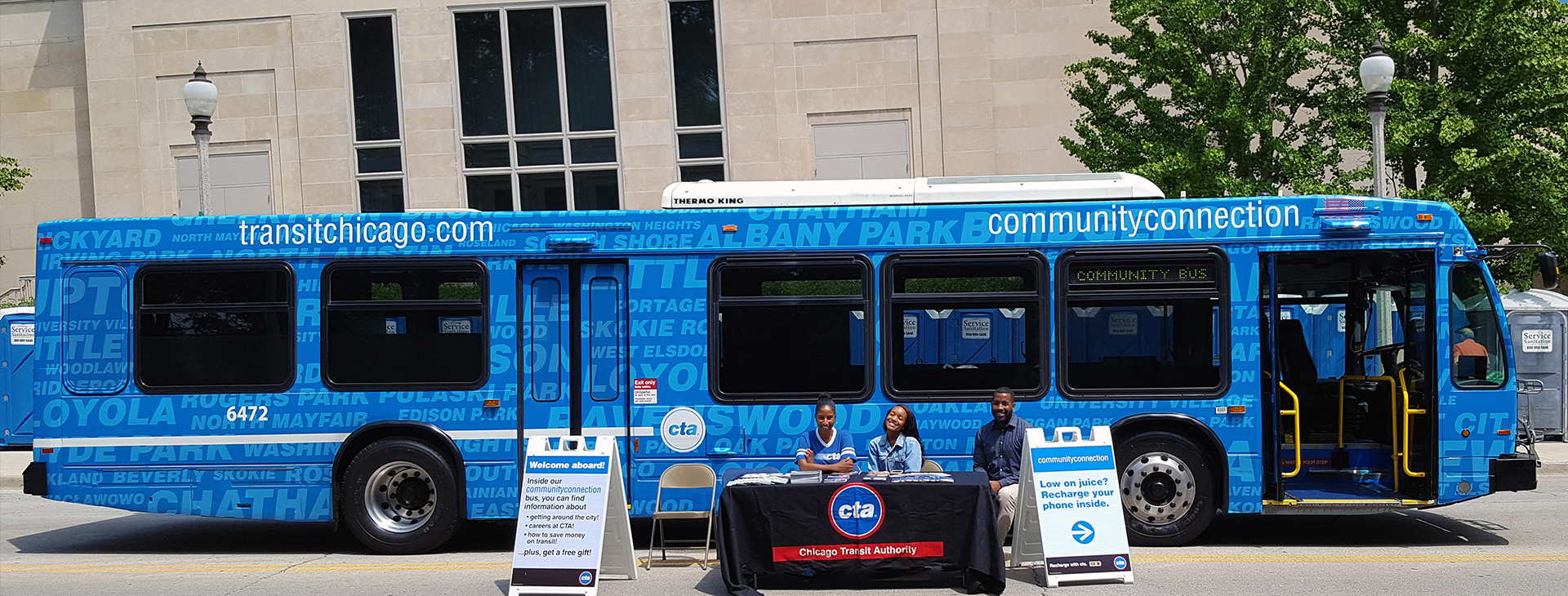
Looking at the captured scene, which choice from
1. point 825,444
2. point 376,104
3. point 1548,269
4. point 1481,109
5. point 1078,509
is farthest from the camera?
point 376,104

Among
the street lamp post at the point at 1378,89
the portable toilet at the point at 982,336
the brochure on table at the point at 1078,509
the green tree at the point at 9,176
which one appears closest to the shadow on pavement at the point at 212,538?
the portable toilet at the point at 982,336

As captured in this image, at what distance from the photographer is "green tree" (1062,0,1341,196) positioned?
51.8 feet

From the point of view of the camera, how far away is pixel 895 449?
27.6ft

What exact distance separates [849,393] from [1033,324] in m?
1.47

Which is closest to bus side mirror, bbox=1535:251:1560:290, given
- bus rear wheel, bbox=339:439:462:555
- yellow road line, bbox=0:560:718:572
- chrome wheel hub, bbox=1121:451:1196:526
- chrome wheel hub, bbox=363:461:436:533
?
chrome wheel hub, bbox=1121:451:1196:526

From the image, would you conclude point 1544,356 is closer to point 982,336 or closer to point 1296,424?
point 1296,424

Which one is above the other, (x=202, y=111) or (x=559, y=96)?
(x=559, y=96)

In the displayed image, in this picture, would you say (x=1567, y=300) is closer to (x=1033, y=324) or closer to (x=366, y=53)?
(x=1033, y=324)

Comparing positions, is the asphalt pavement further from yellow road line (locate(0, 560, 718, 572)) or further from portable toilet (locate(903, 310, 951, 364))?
portable toilet (locate(903, 310, 951, 364))

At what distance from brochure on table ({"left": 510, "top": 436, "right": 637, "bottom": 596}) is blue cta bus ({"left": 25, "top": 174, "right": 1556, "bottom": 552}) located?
115 cm

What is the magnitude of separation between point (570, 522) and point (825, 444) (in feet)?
6.18

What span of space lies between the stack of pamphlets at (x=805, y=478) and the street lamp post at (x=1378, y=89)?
27.6 feet

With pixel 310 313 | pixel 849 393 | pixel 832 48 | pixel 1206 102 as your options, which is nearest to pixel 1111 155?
pixel 1206 102

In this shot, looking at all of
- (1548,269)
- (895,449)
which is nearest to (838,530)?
(895,449)
